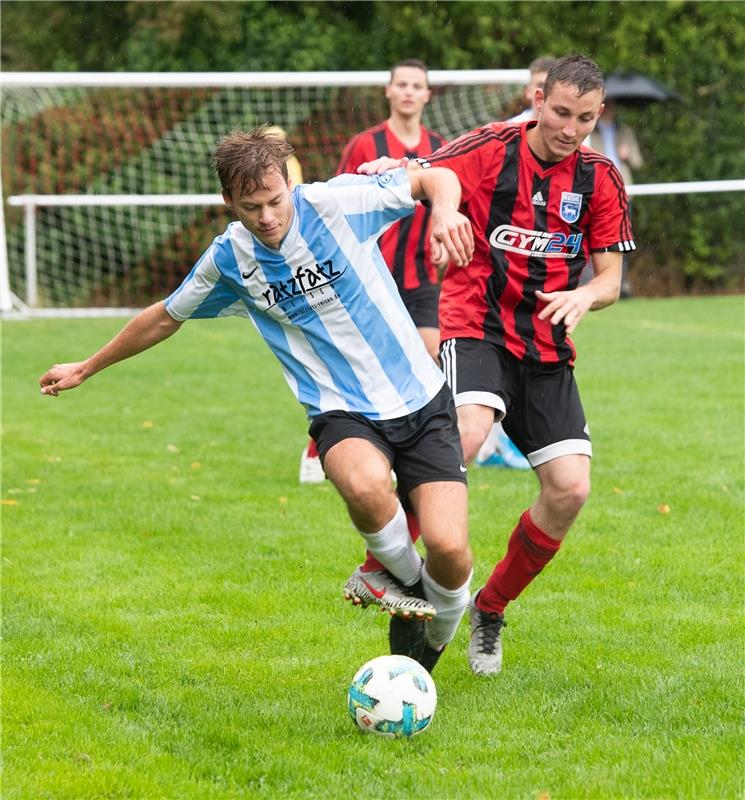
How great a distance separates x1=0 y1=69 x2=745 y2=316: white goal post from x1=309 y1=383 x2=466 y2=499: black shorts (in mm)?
15792

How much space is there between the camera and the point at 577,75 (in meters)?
4.70

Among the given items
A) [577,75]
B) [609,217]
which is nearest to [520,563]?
[609,217]

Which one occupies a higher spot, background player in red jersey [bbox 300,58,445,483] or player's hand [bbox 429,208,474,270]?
player's hand [bbox 429,208,474,270]

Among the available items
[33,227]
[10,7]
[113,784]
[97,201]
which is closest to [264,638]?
[113,784]

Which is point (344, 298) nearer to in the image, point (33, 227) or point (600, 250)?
point (600, 250)

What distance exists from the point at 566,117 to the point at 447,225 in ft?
3.56

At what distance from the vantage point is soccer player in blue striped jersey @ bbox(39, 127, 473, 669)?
14.1 ft

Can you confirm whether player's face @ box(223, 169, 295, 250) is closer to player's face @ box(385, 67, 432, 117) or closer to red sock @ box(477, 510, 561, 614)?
red sock @ box(477, 510, 561, 614)

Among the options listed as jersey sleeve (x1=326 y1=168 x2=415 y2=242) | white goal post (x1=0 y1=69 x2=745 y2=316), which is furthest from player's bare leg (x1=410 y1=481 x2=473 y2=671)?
white goal post (x1=0 y1=69 x2=745 y2=316)

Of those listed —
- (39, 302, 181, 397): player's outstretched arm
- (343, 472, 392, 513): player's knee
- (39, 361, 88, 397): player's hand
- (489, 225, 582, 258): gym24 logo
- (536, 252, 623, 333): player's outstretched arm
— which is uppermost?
(489, 225, 582, 258): gym24 logo

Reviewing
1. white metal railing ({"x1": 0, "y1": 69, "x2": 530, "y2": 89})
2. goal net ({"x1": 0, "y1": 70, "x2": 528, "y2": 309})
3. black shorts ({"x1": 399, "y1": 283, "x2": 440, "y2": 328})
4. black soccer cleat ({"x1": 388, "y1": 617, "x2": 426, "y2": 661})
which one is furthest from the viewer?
goal net ({"x1": 0, "y1": 70, "x2": 528, "y2": 309})

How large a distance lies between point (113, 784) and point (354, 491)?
3.88 feet

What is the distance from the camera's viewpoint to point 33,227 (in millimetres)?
18625

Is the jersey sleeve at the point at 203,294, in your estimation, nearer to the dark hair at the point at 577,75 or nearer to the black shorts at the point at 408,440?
the black shorts at the point at 408,440
